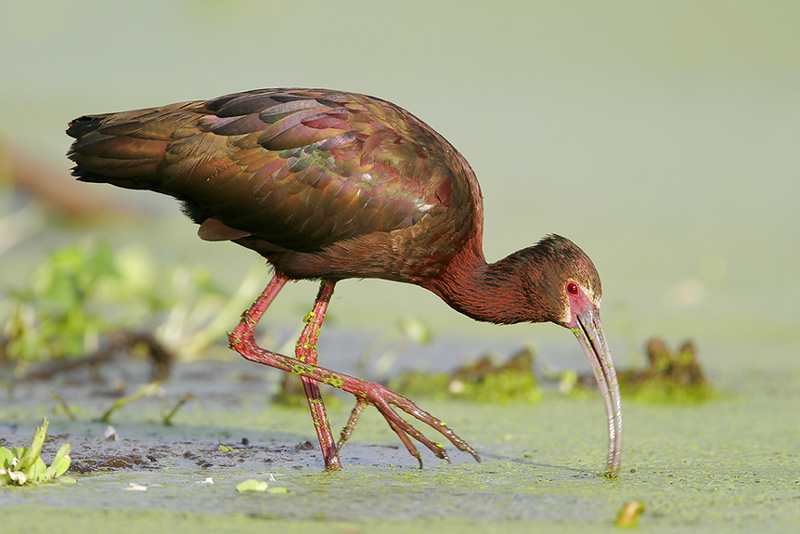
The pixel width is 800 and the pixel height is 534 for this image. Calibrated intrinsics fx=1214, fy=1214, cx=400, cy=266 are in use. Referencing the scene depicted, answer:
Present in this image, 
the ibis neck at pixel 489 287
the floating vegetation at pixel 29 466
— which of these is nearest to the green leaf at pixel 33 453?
the floating vegetation at pixel 29 466

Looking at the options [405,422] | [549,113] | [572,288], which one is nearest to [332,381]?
[405,422]

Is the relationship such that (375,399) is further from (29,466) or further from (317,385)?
(29,466)

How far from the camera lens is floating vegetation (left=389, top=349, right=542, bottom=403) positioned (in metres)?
7.28

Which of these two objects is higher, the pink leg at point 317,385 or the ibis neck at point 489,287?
the ibis neck at point 489,287

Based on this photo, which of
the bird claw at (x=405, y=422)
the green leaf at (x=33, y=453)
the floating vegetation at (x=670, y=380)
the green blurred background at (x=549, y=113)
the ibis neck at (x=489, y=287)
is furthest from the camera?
the green blurred background at (x=549, y=113)

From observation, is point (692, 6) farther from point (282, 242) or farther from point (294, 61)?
point (282, 242)

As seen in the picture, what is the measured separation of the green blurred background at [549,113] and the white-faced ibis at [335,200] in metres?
3.38

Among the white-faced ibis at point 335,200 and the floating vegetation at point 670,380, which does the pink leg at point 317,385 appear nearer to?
the white-faced ibis at point 335,200

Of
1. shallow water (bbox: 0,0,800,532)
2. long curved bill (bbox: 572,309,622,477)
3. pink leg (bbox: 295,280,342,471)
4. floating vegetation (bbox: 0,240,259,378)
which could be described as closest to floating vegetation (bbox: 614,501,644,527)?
shallow water (bbox: 0,0,800,532)

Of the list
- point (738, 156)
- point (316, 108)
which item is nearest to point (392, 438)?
point (316, 108)

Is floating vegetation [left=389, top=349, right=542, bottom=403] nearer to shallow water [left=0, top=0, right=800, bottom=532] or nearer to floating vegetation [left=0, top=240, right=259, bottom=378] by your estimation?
shallow water [left=0, top=0, right=800, bottom=532]

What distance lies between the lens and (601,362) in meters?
5.70

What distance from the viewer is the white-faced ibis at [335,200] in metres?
5.63

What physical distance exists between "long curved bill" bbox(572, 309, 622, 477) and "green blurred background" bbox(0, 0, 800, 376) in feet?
10.9
